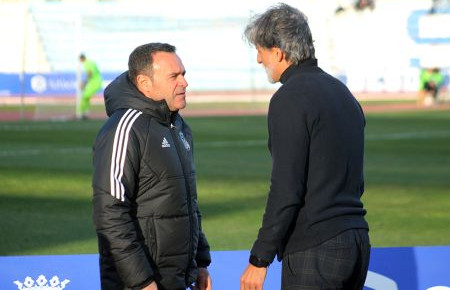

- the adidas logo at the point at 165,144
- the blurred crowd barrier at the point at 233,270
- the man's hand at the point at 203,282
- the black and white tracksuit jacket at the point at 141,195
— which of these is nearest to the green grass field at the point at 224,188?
the blurred crowd barrier at the point at 233,270

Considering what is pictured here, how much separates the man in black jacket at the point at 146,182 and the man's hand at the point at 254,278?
1.47 ft

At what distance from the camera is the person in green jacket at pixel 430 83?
147 feet

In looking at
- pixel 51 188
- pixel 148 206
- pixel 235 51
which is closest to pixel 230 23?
pixel 235 51

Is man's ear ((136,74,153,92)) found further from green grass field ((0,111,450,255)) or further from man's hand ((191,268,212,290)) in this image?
green grass field ((0,111,450,255))

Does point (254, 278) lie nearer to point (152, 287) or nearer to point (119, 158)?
point (152, 287)

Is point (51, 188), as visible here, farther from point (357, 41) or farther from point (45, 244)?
point (357, 41)

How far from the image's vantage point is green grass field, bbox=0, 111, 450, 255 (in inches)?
462

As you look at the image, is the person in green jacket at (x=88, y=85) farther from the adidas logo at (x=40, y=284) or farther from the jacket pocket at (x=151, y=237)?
the jacket pocket at (x=151, y=237)

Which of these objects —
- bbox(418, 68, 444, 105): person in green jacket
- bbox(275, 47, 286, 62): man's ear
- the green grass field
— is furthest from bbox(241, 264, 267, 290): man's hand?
bbox(418, 68, 444, 105): person in green jacket

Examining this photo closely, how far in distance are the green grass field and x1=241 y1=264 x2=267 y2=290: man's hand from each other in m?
6.06

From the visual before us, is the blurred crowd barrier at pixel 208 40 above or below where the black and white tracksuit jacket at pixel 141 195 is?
below

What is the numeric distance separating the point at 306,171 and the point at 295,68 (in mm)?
478

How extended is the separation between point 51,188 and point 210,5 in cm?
3574

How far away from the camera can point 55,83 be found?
1607 inches
